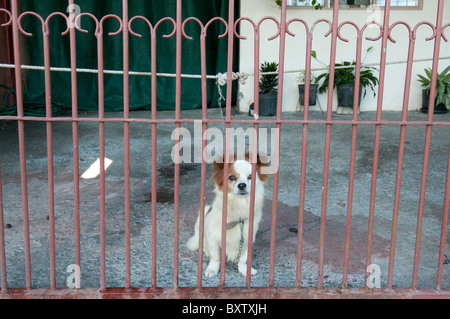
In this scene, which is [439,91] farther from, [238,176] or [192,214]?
[238,176]

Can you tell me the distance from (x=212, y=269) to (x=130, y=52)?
22.1 ft

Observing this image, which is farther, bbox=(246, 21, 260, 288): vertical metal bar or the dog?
the dog

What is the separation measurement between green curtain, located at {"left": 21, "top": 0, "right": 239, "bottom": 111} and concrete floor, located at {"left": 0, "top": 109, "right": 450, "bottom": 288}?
2386mm

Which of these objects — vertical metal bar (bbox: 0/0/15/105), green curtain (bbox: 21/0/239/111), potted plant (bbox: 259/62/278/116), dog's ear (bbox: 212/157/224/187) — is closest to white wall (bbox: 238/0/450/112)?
potted plant (bbox: 259/62/278/116)

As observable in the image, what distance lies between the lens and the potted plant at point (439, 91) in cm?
804

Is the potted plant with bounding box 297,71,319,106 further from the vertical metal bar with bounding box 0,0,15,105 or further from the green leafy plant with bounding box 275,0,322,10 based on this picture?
the vertical metal bar with bounding box 0,0,15,105

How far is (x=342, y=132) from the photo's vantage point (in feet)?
22.7

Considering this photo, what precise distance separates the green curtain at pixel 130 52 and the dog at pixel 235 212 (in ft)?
20.0

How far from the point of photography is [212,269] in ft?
9.04

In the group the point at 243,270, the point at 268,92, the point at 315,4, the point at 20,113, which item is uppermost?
the point at 315,4

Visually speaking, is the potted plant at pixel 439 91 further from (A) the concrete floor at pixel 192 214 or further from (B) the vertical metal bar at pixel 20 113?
(B) the vertical metal bar at pixel 20 113

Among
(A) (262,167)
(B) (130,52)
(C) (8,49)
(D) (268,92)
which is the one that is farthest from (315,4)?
(A) (262,167)

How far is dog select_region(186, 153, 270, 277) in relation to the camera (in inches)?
105

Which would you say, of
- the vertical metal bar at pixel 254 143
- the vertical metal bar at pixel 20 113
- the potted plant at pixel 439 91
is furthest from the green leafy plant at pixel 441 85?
the vertical metal bar at pixel 20 113
